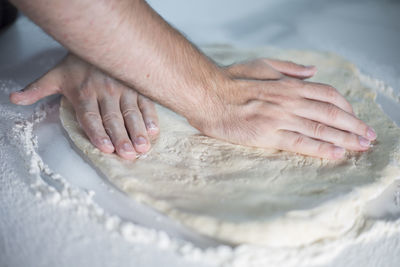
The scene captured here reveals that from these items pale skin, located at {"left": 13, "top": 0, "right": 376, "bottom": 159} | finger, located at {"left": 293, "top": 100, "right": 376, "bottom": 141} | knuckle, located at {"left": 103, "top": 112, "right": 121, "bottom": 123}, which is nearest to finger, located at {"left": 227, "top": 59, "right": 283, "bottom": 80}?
pale skin, located at {"left": 13, "top": 0, "right": 376, "bottom": 159}

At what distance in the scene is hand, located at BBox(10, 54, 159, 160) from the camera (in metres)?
0.97

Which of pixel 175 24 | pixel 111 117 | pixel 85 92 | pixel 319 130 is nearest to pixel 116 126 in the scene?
pixel 111 117

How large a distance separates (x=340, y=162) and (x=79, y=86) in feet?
2.56

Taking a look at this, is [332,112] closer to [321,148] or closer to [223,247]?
[321,148]

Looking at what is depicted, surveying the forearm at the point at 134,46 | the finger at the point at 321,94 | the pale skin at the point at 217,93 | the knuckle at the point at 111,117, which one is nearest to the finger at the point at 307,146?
the pale skin at the point at 217,93

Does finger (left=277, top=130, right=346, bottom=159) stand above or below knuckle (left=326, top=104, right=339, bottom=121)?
below

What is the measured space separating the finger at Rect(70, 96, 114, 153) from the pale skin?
0.45ft

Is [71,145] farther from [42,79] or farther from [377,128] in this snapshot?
[377,128]

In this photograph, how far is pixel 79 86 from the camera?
1128 mm

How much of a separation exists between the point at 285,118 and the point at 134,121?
409 millimetres

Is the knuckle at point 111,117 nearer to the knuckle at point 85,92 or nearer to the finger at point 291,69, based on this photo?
the knuckle at point 85,92

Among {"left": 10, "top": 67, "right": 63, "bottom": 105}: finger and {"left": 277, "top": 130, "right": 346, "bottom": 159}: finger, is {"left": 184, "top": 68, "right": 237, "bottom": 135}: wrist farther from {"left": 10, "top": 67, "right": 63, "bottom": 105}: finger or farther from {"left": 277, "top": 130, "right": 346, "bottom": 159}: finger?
{"left": 10, "top": 67, "right": 63, "bottom": 105}: finger

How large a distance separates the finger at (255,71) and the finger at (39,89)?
0.53 metres

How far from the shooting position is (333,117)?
99 cm
